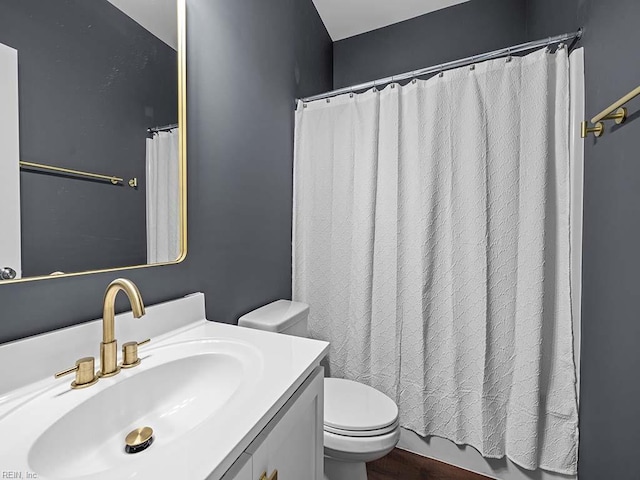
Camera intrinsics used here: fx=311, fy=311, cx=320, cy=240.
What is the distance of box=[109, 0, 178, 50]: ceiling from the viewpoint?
91 centimetres

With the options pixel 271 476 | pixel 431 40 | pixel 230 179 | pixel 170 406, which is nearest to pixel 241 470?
pixel 271 476

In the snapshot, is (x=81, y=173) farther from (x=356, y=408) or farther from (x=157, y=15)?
(x=356, y=408)

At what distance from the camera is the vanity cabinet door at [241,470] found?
0.51 meters

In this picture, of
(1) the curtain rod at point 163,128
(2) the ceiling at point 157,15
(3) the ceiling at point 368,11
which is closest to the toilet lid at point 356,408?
(1) the curtain rod at point 163,128

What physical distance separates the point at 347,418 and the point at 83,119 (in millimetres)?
1294

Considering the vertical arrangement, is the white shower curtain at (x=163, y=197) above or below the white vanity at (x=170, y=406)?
above

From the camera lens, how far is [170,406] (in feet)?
2.56

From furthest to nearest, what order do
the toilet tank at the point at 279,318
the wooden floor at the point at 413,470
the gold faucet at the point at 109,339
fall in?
1. the wooden floor at the point at 413,470
2. the toilet tank at the point at 279,318
3. the gold faucet at the point at 109,339

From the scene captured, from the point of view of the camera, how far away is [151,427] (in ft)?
2.32

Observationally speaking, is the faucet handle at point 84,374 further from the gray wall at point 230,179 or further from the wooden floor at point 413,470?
the wooden floor at point 413,470

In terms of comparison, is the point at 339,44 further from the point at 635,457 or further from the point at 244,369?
the point at 635,457

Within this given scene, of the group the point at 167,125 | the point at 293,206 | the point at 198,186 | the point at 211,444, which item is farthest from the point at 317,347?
the point at 293,206

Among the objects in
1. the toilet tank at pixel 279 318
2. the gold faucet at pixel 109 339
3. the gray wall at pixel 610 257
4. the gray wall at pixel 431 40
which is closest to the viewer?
the gold faucet at pixel 109 339

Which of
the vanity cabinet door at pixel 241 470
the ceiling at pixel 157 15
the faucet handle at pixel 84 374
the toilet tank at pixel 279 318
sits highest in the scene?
the ceiling at pixel 157 15
